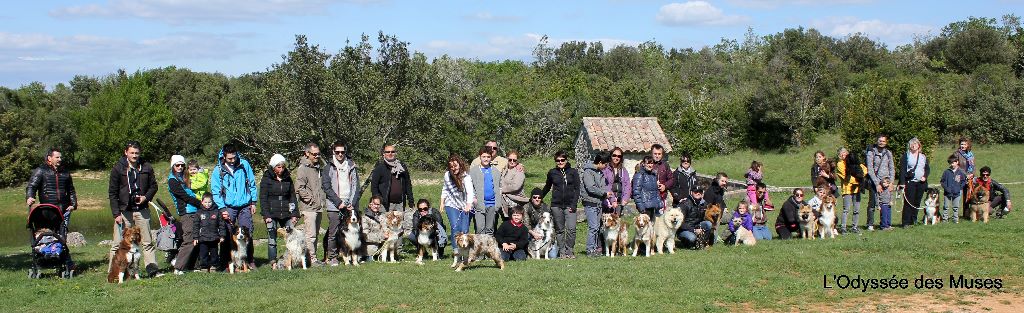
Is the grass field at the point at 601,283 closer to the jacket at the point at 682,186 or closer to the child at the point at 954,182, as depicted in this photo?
the jacket at the point at 682,186

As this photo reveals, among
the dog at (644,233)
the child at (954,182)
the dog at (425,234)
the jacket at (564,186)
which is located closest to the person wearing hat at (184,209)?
the dog at (425,234)

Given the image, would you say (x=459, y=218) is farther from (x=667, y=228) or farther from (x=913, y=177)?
(x=913, y=177)

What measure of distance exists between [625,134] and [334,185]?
1847 centimetres

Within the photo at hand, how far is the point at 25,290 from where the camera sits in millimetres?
10500

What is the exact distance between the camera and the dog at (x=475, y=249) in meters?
11.3

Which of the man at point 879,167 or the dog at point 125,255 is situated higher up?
the man at point 879,167

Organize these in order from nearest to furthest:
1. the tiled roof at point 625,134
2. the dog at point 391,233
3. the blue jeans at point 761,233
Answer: the dog at point 391,233
the blue jeans at point 761,233
the tiled roof at point 625,134

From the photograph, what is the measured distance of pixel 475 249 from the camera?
37.2ft

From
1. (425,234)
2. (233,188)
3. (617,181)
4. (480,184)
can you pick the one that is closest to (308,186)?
(233,188)

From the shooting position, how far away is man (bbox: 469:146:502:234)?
12461 millimetres

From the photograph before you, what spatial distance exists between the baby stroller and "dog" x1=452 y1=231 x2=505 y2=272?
17.6 ft

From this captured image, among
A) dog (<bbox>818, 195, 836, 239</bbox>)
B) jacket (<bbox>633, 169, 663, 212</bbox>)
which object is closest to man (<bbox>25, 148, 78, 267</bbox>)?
jacket (<bbox>633, 169, 663, 212</bbox>)

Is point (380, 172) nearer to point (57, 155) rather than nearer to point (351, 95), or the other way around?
point (57, 155)

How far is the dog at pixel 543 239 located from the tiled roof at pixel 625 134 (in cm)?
1568
